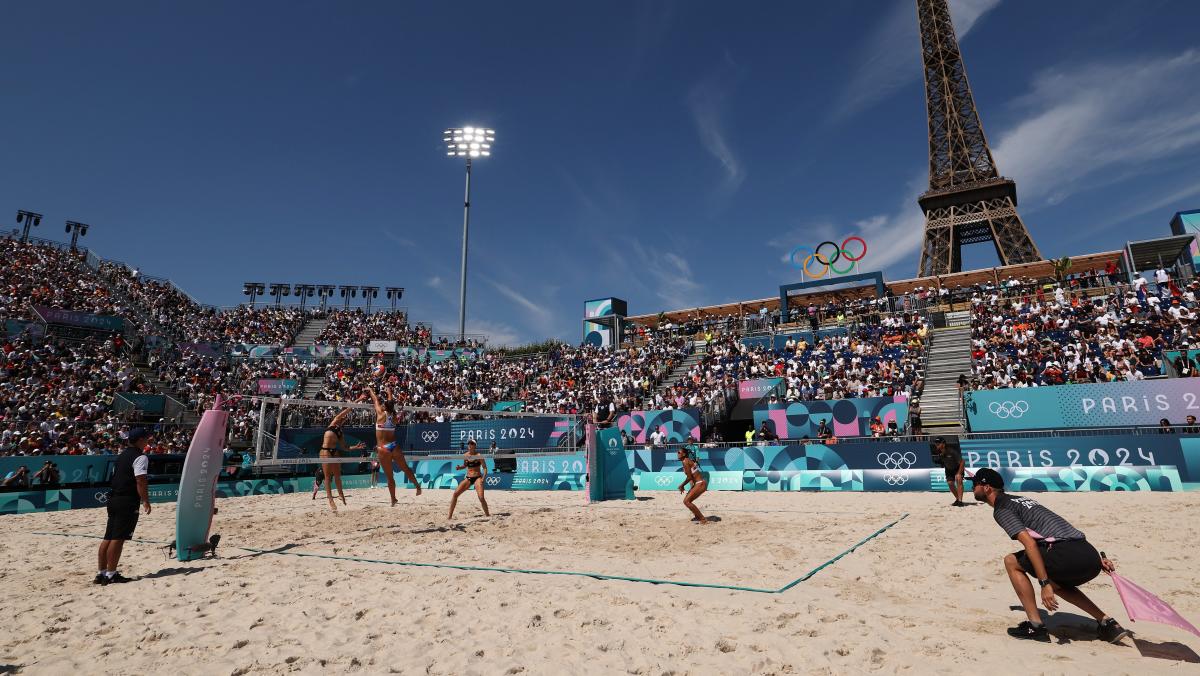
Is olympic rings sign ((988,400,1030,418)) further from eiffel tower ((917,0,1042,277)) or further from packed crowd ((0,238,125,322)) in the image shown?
packed crowd ((0,238,125,322))

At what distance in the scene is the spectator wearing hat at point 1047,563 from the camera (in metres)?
4.25

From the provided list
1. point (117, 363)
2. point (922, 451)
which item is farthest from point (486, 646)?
point (117, 363)

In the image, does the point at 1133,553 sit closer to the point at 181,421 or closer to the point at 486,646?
the point at 486,646

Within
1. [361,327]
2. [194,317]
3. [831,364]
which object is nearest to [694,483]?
[831,364]

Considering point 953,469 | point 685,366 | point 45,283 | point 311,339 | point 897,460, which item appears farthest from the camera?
point 311,339

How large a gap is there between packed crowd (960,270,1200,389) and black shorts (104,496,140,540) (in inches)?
852

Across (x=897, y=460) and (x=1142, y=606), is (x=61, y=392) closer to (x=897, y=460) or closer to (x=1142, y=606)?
(x=897, y=460)

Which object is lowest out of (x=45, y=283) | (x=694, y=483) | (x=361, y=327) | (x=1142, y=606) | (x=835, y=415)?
(x=1142, y=606)

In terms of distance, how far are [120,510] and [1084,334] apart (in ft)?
85.6

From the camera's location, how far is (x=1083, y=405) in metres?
16.8

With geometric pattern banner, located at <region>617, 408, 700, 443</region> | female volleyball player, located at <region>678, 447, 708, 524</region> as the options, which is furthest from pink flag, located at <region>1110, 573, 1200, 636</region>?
geometric pattern banner, located at <region>617, 408, 700, 443</region>

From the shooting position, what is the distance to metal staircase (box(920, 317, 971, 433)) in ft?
A: 64.4

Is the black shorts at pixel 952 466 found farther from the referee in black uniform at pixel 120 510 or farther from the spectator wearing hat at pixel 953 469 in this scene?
the referee in black uniform at pixel 120 510

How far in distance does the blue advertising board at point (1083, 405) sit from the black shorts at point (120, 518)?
2041 centimetres
